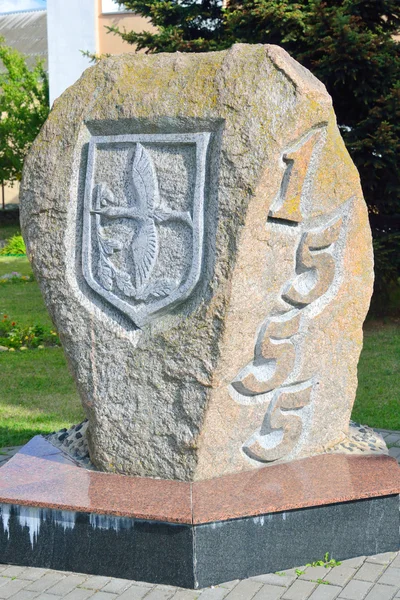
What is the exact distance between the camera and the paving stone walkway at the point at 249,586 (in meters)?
3.86

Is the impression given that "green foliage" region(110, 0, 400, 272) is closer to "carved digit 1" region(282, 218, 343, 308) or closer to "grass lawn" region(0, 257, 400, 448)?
"grass lawn" region(0, 257, 400, 448)

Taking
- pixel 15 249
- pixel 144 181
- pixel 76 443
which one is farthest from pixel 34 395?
pixel 15 249

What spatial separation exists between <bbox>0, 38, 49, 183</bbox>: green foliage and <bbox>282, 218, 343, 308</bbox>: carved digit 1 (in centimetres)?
1925

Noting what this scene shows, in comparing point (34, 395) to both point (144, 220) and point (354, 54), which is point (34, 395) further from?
point (354, 54)

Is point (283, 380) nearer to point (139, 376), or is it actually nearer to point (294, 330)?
point (294, 330)

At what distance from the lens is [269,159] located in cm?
399

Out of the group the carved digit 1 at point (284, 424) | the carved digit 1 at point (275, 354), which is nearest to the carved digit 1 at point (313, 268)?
the carved digit 1 at point (275, 354)

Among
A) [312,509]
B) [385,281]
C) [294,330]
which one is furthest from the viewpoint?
[385,281]

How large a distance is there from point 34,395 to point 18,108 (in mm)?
16550

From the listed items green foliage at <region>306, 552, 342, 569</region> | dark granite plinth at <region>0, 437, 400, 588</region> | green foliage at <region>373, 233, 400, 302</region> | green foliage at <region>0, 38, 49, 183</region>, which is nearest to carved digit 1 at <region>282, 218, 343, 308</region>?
dark granite plinth at <region>0, 437, 400, 588</region>

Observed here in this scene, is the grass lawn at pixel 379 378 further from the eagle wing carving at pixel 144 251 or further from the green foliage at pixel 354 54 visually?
the eagle wing carving at pixel 144 251

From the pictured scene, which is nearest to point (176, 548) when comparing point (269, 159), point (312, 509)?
point (312, 509)

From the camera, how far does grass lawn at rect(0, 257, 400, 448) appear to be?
684 centimetres

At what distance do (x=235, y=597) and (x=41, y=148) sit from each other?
2541mm
